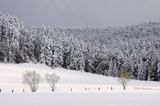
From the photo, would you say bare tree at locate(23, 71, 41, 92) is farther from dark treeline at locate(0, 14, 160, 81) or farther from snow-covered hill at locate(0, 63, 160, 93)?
dark treeline at locate(0, 14, 160, 81)

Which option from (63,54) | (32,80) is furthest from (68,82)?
(63,54)

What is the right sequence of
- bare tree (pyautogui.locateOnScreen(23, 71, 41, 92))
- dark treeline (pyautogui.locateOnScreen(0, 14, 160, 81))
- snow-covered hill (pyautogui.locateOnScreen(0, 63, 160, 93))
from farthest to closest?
dark treeline (pyautogui.locateOnScreen(0, 14, 160, 81))
snow-covered hill (pyautogui.locateOnScreen(0, 63, 160, 93))
bare tree (pyautogui.locateOnScreen(23, 71, 41, 92))

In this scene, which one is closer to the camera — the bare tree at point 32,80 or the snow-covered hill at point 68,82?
the bare tree at point 32,80

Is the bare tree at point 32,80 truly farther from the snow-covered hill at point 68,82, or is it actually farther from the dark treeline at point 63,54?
the dark treeline at point 63,54

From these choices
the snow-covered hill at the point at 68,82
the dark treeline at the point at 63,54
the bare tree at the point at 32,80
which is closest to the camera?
the bare tree at the point at 32,80

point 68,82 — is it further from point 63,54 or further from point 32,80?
point 63,54

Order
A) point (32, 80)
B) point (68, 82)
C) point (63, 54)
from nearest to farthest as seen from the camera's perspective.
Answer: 1. point (32, 80)
2. point (68, 82)
3. point (63, 54)

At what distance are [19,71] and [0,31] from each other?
2993 centimetres

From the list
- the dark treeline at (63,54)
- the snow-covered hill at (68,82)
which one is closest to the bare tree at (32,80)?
the snow-covered hill at (68,82)

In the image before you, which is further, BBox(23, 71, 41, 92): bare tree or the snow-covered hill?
the snow-covered hill

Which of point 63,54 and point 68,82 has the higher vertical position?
point 63,54

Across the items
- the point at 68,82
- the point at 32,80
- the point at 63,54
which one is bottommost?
the point at 68,82

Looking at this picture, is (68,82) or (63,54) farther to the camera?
(63,54)

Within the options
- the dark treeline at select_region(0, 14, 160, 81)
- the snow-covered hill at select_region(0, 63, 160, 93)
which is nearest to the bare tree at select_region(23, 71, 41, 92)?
the snow-covered hill at select_region(0, 63, 160, 93)
